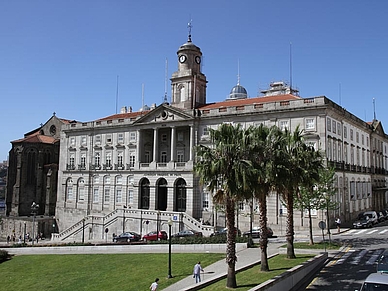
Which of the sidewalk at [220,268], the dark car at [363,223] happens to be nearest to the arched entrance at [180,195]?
the sidewalk at [220,268]

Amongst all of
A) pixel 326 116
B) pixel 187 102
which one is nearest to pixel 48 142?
pixel 187 102

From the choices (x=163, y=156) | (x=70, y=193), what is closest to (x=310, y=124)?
(x=163, y=156)

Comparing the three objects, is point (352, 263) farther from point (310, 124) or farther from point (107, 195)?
point (107, 195)

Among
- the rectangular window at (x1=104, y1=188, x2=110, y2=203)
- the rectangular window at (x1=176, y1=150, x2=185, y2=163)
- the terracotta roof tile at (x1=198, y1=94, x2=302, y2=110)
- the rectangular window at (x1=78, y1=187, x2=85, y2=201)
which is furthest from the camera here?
the rectangular window at (x1=78, y1=187, x2=85, y2=201)

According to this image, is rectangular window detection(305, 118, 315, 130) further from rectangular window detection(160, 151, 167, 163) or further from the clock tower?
rectangular window detection(160, 151, 167, 163)

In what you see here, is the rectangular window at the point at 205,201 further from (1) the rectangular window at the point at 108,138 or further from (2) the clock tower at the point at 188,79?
(1) the rectangular window at the point at 108,138

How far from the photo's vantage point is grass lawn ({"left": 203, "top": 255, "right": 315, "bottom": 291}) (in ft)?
65.5

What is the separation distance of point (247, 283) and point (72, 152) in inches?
2201

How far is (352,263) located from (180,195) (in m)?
32.2

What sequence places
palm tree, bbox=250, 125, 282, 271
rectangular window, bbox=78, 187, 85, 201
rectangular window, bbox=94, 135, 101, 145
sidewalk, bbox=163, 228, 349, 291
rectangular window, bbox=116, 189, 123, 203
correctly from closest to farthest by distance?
sidewalk, bbox=163, 228, 349, 291 < palm tree, bbox=250, 125, 282, 271 < rectangular window, bbox=116, 189, 123, 203 < rectangular window, bbox=94, 135, 101, 145 < rectangular window, bbox=78, 187, 85, 201

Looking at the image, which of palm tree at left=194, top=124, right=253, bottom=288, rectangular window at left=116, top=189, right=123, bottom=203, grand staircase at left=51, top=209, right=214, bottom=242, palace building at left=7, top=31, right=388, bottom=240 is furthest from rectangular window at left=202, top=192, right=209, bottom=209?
palm tree at left=194, top=124, right=253, bottom=288

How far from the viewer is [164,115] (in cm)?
5884

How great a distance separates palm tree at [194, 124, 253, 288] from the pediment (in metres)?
35.1

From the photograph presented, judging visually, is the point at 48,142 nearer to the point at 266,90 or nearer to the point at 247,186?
the point at 266,90
